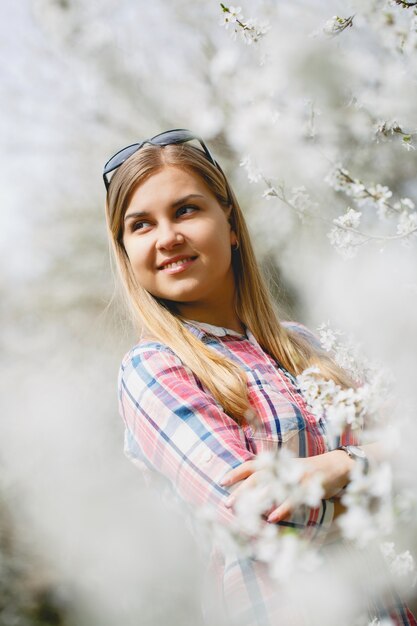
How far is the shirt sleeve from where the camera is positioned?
654 mm

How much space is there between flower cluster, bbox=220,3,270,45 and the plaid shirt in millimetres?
456

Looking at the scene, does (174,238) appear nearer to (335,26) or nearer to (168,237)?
(168,237)

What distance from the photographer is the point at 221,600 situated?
30.1 inches

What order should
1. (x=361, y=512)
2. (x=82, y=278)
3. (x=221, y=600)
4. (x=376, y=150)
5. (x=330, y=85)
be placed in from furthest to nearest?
(x=82, y=278) < (x=376, y=150) < (x=221, y=600) < (x=330, y=85) < (x=361, y=512)

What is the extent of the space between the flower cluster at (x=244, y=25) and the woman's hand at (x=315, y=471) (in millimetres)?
559

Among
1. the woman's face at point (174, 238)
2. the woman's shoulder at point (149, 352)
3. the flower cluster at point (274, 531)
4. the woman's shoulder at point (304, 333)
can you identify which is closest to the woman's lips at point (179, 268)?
the woman's face at point (174, 238)

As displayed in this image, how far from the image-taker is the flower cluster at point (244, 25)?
75cm

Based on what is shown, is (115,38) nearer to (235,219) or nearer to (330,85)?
(235,219)

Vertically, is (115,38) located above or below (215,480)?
above

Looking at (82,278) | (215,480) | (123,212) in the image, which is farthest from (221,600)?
(82,278)

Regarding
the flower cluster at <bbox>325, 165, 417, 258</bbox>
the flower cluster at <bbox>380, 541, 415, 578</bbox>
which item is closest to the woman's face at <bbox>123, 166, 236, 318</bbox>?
the flower cluster at <bbox>325, 165, 417, 258</bbox>

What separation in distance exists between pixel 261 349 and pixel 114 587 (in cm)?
111

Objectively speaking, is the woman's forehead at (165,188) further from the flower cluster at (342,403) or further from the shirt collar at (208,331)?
the flower cluster at (342,403)

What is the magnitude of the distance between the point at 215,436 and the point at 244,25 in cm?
55
